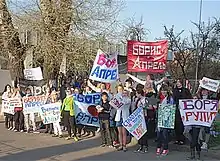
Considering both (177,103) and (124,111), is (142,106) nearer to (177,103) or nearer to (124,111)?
(124,111)

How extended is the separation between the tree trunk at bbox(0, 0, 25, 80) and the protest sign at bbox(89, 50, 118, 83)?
7452mm

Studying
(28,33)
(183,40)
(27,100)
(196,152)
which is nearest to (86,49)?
(28,33)

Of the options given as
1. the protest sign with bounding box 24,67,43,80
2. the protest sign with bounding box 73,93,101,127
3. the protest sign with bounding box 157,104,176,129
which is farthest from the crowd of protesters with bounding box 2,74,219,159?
the protest sign with bounding box 24,67,43,80

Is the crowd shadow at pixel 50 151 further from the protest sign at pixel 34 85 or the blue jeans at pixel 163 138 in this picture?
the protest sign at pixel 34 85

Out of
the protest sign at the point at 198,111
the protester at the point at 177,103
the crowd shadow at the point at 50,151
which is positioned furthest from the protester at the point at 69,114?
the protest sign at the point at 198,111

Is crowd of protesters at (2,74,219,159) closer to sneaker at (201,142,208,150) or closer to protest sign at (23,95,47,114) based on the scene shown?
sneaker at (201,142,208,150)

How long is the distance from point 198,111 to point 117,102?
225 centimetres

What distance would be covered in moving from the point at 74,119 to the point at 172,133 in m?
3.20

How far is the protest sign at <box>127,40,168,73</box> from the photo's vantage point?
14.4 meters

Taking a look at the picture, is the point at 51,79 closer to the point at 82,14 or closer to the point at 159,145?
the point at 82,14

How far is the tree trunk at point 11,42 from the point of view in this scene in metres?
20.6

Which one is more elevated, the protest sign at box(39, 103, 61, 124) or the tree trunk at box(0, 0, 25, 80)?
the tree trunk at box(0, 0, 25, 80)

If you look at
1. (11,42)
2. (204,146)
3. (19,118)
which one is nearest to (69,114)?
(19,118)

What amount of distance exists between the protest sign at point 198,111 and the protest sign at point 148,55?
120 inches
